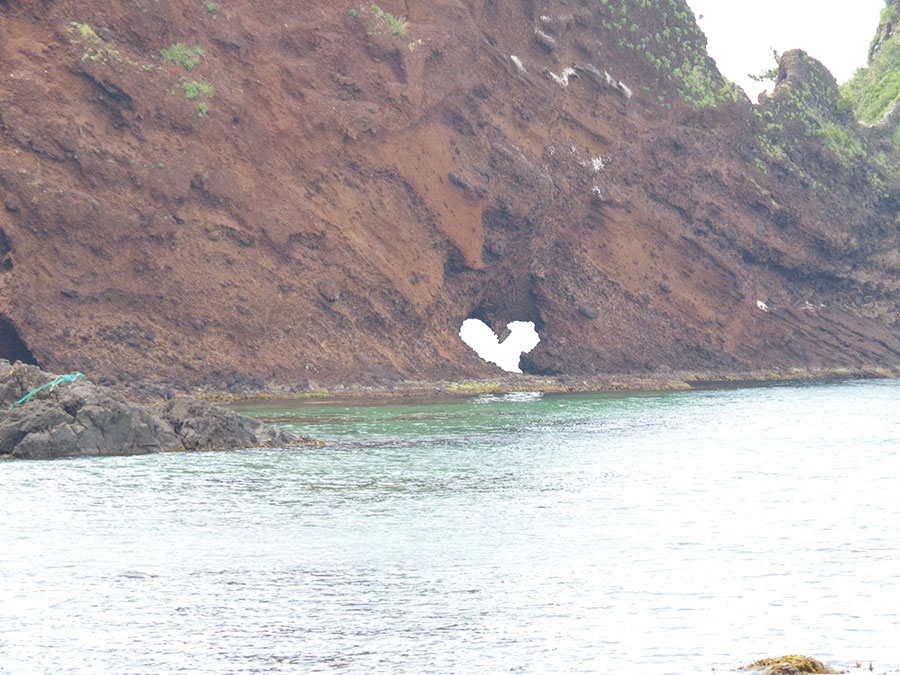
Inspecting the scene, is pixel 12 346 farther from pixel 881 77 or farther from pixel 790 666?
pixel 881 77

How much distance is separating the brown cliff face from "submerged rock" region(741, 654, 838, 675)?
41711 millimetres

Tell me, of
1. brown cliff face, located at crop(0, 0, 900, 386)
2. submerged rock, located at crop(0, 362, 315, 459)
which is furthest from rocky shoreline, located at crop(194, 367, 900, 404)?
submerged rock, located at crop(0, 362, 315, 459)

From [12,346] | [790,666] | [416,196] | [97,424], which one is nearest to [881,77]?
[416,196]

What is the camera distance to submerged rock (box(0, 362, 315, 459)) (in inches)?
1256

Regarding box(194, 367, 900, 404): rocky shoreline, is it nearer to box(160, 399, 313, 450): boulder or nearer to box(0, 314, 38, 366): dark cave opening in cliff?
box(0, 314, 38, 366): dark cave opening in cliff

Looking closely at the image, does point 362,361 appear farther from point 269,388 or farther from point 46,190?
point 46,190

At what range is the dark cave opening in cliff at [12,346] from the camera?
5022cm

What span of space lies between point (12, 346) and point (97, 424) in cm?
2032

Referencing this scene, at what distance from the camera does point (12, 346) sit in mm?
50719

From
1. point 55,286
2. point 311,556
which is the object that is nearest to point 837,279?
point 55,286

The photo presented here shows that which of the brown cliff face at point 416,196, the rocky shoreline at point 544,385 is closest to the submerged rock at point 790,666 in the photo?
the rocky shoreline at point 544,385

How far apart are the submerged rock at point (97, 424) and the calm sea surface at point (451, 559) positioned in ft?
4.12

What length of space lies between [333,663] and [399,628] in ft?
5.42

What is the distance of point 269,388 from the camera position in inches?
2143
